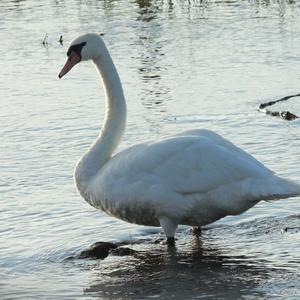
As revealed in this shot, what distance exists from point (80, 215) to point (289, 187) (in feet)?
7.20

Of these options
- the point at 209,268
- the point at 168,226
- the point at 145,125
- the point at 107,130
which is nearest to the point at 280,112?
the point at 145,125

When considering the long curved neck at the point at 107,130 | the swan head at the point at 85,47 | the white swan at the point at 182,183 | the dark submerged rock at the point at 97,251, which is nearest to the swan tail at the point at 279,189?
the white swan at the point at 182,183

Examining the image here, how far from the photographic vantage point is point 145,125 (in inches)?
472

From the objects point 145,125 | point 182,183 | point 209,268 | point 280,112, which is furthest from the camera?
point 280,112

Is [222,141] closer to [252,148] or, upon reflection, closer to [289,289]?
[289,289]

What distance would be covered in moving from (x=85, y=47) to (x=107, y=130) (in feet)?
2.35

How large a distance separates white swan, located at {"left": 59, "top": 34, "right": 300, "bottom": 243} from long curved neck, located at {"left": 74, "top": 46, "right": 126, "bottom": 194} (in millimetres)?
132

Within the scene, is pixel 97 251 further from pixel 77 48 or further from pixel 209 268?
pixel 77 48

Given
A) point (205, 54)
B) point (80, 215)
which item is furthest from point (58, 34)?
point (80, 215)

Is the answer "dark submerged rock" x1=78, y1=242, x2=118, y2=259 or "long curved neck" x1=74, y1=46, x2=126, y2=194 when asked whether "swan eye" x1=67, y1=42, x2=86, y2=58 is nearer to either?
"long curved neck" x1=74, y1=46, x2=126, y2=194

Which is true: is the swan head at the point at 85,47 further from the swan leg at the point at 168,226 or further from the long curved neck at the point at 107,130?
the swan leg at the point at 168,226

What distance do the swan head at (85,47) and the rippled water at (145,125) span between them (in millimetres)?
1335

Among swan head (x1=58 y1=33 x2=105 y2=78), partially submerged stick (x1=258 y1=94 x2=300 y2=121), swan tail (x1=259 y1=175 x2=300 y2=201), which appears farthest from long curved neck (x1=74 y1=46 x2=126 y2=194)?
partially submerged stick (x1=258 y1=94 x2=300 y2=121)

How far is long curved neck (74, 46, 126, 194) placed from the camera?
26.7 feet
